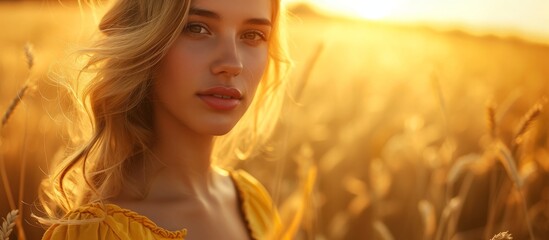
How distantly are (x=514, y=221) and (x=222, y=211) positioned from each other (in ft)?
4.23

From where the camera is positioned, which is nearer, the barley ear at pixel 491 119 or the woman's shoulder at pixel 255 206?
the barley ear at pixel 491 119

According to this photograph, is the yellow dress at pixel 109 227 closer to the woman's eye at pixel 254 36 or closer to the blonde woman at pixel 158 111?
the blonde woman at pixel 158 111

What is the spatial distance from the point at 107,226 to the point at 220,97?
14.6 inches

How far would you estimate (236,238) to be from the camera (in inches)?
71.4

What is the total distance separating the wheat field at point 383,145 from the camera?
190cm

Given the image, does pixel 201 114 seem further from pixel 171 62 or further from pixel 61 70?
pixel 61 70

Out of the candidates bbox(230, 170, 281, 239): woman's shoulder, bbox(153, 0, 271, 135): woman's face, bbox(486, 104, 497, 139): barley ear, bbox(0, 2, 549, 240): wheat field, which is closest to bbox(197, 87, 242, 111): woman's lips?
bbox(153, 0, 271, 135): woman's face

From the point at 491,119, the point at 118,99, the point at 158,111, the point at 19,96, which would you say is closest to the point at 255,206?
the point at 158,111

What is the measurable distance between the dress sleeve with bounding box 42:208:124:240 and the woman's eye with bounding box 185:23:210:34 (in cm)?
45

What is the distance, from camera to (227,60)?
154 centimetres

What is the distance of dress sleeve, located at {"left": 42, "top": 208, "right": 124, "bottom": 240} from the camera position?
1466 mm

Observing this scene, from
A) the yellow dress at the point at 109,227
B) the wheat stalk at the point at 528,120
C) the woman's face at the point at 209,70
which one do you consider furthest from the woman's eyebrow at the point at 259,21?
the wheat stalk at the point at 528,120

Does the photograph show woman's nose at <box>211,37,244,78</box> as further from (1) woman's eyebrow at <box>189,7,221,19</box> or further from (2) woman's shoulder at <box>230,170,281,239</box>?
(2) woman's shoulder at <box>230,170,281,239</box>

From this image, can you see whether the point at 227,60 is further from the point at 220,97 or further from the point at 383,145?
the point at 383,145
